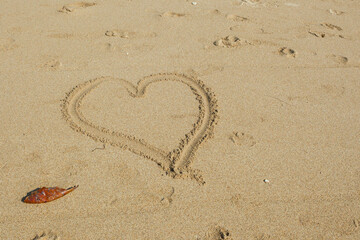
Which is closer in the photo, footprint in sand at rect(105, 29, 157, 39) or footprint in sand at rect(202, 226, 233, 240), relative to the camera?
footprint in sand at rect(202, 226, 233, 240)

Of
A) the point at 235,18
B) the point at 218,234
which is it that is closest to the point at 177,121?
the point at 218,234

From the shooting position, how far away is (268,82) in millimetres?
3691

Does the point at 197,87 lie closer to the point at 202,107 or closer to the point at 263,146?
the point at 202,107

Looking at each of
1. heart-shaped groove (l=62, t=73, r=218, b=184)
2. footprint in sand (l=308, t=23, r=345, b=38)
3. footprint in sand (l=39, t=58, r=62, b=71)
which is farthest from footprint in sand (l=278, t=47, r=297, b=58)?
footprint in sand (l=39, t=58, r=62, b=71)

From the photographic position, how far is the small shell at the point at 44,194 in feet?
8.00

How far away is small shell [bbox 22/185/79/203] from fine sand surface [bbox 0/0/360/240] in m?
0.05

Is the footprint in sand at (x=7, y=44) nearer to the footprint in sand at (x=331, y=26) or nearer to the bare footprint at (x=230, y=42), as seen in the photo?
the bare footprint at (x=230, y=42)

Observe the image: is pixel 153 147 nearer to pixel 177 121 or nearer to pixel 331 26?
pixel 177 121

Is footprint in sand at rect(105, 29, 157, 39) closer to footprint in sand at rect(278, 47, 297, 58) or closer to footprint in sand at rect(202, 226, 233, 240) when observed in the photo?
footprint in sand at rect(278, 47, 297, 58)

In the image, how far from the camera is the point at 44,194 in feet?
8.07

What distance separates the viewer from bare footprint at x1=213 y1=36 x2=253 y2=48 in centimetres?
420

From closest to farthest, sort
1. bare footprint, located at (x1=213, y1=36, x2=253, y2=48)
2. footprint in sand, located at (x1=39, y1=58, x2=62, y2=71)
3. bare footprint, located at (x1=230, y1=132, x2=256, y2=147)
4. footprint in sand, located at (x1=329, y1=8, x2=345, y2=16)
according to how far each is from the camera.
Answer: bare footprint, located at (x1=230, y1=132, x2=256, y2=147)
footprint in sand, located at (x1=39, y1=58, x2=62, y2=71)
bare footprint, located at (x1=213, y1=36, x2=253, y2=48)
footprint in sand, located at (x1=329, y1=8, x2=345, y2=16)

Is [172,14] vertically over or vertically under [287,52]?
over

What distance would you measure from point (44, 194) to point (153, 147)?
0.98m
